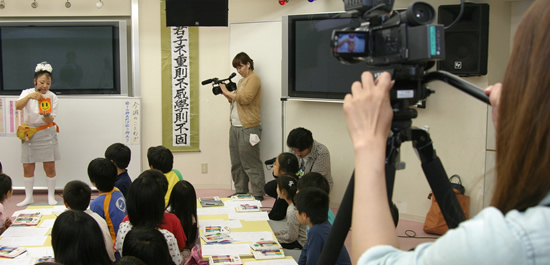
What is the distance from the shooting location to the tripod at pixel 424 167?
1.09m

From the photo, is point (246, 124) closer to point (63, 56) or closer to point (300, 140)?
point (300, 140)

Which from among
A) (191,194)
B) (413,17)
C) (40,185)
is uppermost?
(413,17)

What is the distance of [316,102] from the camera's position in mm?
5402

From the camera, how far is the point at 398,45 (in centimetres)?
113

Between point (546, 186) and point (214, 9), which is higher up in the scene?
point (214, 9)

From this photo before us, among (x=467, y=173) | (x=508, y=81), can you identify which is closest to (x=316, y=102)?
(x=467, y=173)

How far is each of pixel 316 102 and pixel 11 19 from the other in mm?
3585

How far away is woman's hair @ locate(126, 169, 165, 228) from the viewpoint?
103 inches

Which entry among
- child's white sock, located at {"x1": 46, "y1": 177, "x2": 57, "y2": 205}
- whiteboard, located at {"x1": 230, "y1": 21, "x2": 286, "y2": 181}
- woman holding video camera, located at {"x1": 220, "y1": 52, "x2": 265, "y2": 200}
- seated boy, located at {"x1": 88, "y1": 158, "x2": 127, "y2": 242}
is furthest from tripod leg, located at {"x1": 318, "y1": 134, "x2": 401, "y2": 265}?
child's white sock, located at {"x1": 46, "y1": 177, "x2": 57, "y2": 205}

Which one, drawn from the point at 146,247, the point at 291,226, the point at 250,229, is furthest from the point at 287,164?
the point at 146,247

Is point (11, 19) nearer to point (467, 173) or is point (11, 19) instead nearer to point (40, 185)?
point (40, 185)

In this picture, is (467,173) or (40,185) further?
(40,185)

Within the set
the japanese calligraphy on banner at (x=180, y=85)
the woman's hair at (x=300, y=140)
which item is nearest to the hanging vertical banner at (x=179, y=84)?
the japanese calligraphy on banner at (x=180, y=85)

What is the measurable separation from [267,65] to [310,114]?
0.79m
